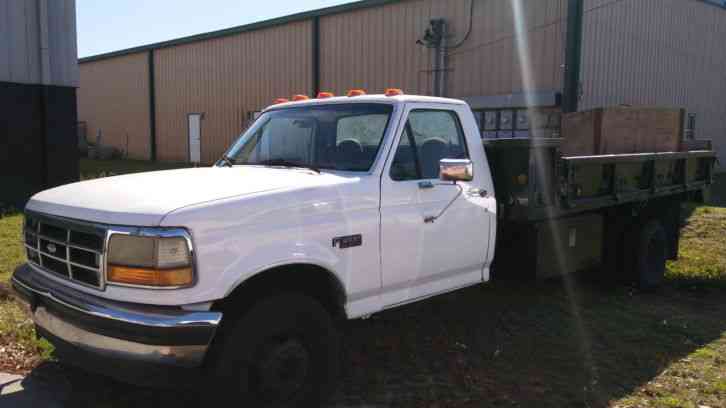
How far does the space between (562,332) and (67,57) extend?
1033cm

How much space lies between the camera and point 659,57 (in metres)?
18.0

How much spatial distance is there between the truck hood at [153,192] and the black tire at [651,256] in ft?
14.1

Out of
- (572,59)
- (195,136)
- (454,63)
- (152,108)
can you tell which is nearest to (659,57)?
(572,59)

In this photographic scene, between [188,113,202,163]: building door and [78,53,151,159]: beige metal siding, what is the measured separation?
330 centimetres

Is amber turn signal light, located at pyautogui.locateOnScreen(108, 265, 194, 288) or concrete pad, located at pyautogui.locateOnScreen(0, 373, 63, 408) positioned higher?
amber turn signal light, located at pyautogui.locateOnScreen(108, 265, 194, 288)

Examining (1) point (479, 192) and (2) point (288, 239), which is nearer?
(2) point (288, 239)

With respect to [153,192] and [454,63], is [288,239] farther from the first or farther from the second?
[454,63]

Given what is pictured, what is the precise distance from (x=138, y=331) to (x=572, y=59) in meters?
13.3

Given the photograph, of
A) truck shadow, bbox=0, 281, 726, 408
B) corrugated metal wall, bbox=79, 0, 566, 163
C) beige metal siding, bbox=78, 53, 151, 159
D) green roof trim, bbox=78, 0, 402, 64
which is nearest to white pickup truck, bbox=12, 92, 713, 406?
truck shadow, bbox=0, 281, 726, 408

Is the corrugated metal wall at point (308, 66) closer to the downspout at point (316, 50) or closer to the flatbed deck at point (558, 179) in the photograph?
the downspout at point (316, 50)

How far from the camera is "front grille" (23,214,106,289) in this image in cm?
318

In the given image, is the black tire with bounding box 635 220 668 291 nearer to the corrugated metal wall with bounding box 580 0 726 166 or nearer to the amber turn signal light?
the amber turn signal light

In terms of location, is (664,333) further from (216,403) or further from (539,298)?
(216,403)

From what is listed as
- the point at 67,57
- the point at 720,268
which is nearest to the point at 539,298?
the point at 720,268
